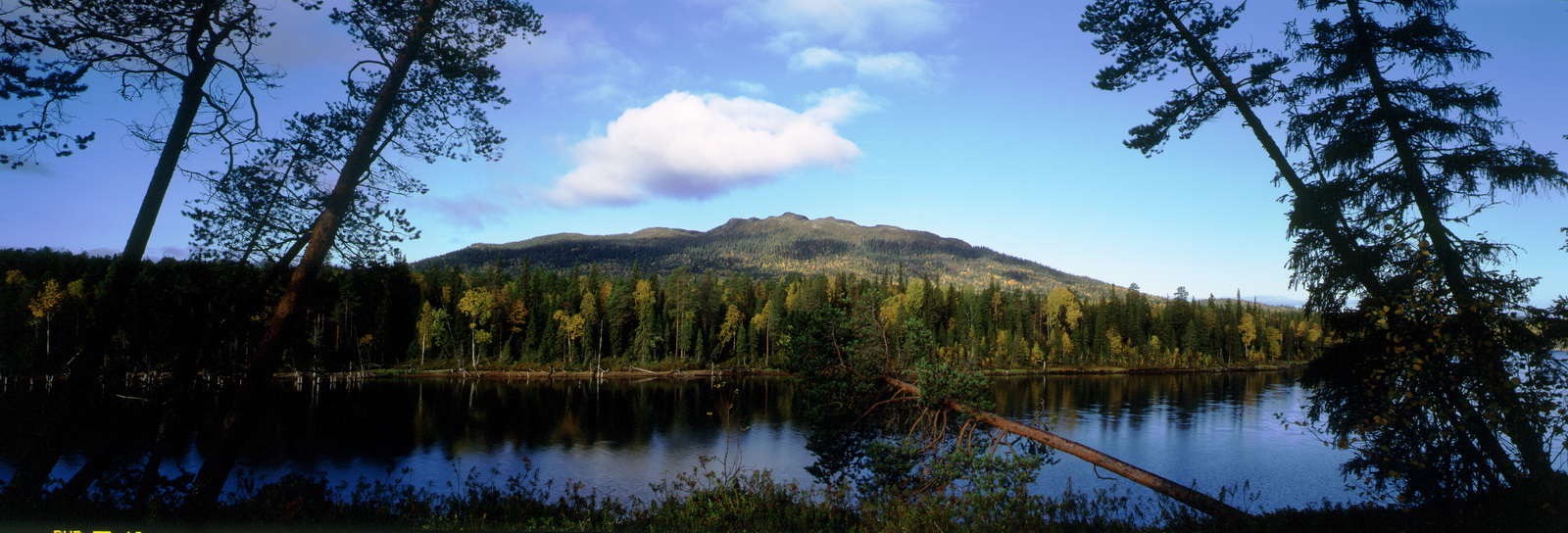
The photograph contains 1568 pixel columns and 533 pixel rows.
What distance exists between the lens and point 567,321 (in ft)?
255

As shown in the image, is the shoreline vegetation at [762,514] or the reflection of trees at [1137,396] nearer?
the shoreline vegetation at [762,514]

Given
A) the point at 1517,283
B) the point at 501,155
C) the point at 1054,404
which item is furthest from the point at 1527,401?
the point at 1054,404

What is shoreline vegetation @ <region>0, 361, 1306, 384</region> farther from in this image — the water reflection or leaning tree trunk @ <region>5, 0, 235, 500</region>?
leaning tree trunk @ <region>5, 0, 235, 500</region>

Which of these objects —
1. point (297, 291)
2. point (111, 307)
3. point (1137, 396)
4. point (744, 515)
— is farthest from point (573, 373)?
point (111, 307)

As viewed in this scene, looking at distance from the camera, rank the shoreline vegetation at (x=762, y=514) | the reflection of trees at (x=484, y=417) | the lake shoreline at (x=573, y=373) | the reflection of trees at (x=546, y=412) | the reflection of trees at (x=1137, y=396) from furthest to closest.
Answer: the lake shoreline at (x=573, y=373) < the reflection of trees at (x=1137, y=396) < the reflection of trees at (x=484, y=417) < the reflection of trees at (x=546, y=412) < the shoreline vegetation at (x=762, y=514)

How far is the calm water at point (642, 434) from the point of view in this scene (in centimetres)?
2586

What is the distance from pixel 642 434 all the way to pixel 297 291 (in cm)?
3018

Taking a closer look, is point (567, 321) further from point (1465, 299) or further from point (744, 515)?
point (1465, 299)

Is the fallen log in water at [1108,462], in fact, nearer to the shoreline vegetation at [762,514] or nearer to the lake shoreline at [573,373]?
the shoreline vegetation at [762,514]

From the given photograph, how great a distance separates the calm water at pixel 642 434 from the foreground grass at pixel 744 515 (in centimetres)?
142

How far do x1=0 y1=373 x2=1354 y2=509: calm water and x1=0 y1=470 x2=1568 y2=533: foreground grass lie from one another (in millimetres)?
1424

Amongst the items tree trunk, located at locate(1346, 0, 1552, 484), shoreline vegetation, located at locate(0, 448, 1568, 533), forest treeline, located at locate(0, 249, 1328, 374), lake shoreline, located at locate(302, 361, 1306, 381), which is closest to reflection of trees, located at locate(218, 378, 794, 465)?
forest treeline, located at locate(0, 249, 1328, 374)

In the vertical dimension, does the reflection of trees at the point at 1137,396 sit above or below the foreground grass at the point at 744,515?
below

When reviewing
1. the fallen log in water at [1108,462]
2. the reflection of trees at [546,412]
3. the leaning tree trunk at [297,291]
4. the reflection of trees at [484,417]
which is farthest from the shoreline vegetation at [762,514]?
the reflection of trees at [484,417]
